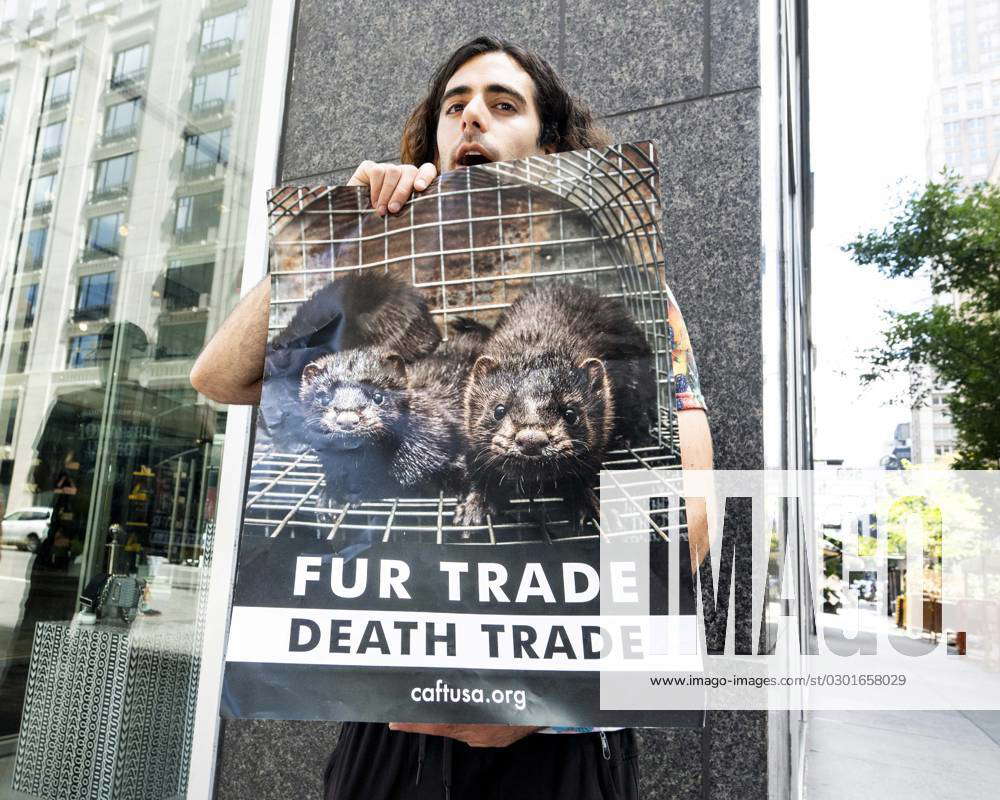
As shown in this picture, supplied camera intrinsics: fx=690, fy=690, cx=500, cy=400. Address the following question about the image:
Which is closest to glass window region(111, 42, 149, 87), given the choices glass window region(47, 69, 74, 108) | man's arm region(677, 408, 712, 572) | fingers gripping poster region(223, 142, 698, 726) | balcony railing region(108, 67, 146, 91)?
balcony railing region(108, 67, 146, 91)

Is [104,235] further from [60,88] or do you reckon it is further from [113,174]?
[60,88]

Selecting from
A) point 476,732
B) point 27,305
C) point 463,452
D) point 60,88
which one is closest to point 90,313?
point 27,305

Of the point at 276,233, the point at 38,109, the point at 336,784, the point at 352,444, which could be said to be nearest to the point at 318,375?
the point at 352,444

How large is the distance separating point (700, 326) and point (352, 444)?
1.31 metres

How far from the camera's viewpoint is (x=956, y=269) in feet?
8.88

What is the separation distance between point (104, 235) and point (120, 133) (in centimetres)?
42

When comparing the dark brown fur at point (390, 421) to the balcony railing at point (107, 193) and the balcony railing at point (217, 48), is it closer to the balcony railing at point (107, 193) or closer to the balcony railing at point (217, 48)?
the balcony railing at point (107, 193)

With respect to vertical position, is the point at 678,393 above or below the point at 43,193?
below

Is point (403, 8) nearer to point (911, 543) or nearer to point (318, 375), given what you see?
point (318, 375)

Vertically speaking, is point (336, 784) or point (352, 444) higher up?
point (352, 444)

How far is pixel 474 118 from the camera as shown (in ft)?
4.29

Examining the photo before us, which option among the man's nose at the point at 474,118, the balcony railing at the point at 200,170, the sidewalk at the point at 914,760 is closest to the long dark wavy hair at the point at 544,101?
the man's nose at the point at 474,118

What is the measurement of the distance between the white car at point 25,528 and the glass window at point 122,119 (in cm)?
142

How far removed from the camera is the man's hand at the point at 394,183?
1.10 m
